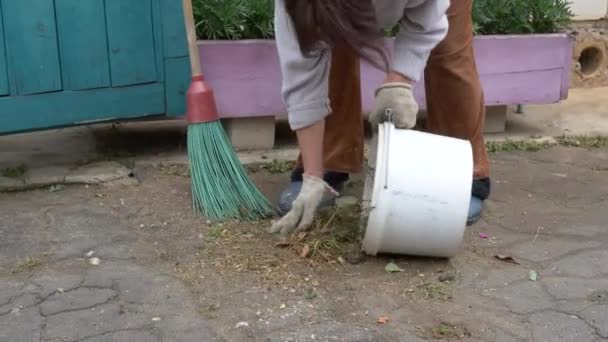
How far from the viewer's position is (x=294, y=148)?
118 inches

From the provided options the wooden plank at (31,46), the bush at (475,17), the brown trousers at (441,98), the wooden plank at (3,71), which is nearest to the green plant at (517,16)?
the bush at (475,17)

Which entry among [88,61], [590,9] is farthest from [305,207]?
[590,9]

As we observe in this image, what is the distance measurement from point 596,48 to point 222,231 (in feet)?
8.13

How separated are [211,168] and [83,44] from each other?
587mm

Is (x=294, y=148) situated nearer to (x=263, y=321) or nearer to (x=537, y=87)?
(x=537, y=87)

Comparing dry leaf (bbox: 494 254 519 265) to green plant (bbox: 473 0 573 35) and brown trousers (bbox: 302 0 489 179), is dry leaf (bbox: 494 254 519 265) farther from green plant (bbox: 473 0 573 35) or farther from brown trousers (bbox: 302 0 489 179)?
green plant (bbox: 473 0 573 35)

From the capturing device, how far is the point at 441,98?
2332 millimetres

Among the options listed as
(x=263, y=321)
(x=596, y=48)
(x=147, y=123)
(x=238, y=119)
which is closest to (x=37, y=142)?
(x=147, y=123)

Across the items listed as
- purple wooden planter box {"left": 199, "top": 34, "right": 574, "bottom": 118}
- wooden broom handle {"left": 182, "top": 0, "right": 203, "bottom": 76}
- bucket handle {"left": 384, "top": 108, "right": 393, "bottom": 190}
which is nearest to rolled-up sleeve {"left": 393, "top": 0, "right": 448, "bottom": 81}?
bucket handle {"left": 384, "top": 108, "right": 393, "bottom": 190}

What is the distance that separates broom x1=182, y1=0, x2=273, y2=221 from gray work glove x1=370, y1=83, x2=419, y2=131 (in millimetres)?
550

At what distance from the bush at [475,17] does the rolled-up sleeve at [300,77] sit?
846 millimetres

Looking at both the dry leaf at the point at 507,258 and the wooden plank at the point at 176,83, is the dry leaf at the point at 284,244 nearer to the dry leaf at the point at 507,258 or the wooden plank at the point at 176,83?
the dry leaf at the point at 507,258

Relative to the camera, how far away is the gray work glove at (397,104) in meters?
1.96

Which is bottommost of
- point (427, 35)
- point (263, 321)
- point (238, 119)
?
point (263, 321)
